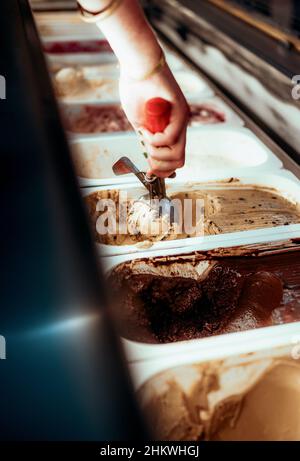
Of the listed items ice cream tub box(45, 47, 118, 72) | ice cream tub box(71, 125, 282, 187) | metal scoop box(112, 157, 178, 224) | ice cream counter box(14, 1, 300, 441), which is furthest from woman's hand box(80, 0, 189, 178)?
ice cream tub box(45, 47, 118, 72)

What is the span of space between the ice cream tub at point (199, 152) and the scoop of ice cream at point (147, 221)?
0.42 meters

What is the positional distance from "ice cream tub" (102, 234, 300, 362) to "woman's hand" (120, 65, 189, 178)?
22.6 inches

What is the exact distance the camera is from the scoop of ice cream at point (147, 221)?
1.65 metres

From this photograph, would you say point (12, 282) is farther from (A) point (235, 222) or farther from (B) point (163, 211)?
(A) point (235, 222)

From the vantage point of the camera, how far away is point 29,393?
0.50 meters

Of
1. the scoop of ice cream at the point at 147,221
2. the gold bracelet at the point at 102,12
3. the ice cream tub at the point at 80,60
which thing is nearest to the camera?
the gold bracelet at the point at 102,12

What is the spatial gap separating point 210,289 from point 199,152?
41.0 inches

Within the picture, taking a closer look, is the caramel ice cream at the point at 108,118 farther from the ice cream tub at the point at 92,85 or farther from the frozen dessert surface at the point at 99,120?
the ice cream tub at the point at 92,85

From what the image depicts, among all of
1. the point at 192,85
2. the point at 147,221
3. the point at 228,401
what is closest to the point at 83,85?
the point at 192,85

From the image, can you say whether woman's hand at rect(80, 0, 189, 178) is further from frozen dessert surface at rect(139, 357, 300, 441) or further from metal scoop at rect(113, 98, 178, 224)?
frozen dessert surface at rect(139, 357, 300, 441)

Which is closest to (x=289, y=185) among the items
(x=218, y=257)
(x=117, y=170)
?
(x=218, y=257)

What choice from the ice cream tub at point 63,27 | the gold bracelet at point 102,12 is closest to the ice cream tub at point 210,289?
the gold bracelet at point 102,12

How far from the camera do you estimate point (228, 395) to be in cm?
118
